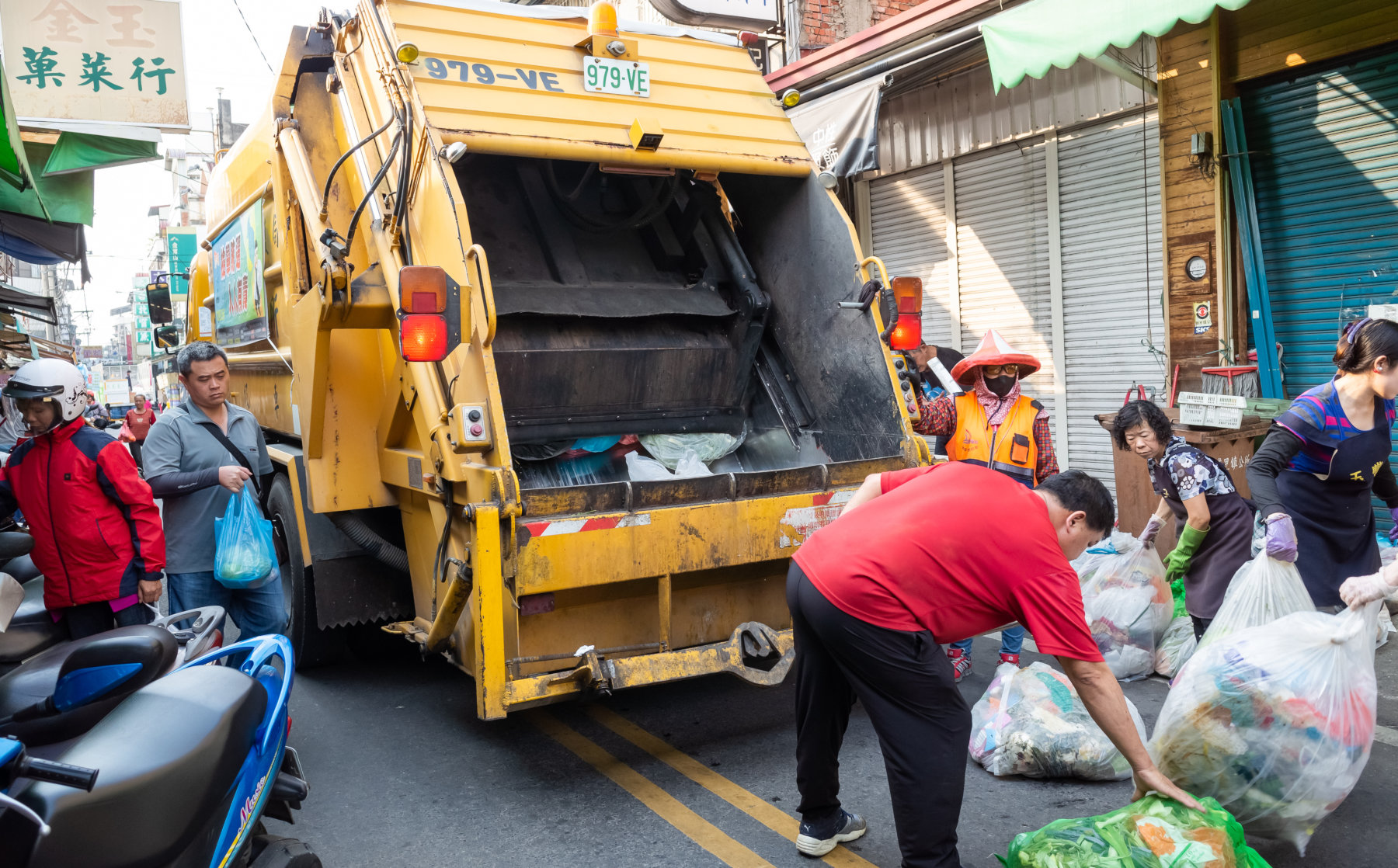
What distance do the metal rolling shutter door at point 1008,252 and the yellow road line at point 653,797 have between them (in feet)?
16.0

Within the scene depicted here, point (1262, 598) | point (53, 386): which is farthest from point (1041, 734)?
point (53, 386)

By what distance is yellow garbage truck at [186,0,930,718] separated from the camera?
323cm

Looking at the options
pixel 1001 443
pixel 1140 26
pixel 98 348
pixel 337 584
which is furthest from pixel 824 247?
pixel 98 348

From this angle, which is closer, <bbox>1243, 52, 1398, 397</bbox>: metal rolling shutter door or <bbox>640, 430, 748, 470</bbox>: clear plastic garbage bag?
<bbox>640, 430, 748, 470</bbox>: clear plastic garbage bag

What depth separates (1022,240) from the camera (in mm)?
7469

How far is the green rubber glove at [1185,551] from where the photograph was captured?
12.1ft

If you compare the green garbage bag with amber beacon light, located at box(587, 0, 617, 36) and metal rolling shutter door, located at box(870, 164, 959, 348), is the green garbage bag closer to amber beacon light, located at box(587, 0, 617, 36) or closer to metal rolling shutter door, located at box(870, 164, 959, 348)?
amber beacon light, located at box(587, 0, 617, 36)

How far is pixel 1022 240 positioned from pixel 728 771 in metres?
5.34

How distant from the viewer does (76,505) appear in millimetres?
3303

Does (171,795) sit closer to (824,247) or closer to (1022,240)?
(824,247)

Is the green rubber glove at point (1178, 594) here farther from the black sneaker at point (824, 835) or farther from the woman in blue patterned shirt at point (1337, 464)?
the black sneaker at point (824, 835)

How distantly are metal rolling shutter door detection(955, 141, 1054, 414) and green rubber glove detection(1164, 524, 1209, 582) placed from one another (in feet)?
12.2

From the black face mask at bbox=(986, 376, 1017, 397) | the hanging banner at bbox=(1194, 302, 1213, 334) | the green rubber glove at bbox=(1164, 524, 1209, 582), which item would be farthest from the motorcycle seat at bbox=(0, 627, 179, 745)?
the hanging banner at bbox=(1194, 302, 1213, 334)

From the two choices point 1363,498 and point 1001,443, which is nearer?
point 1363,498
